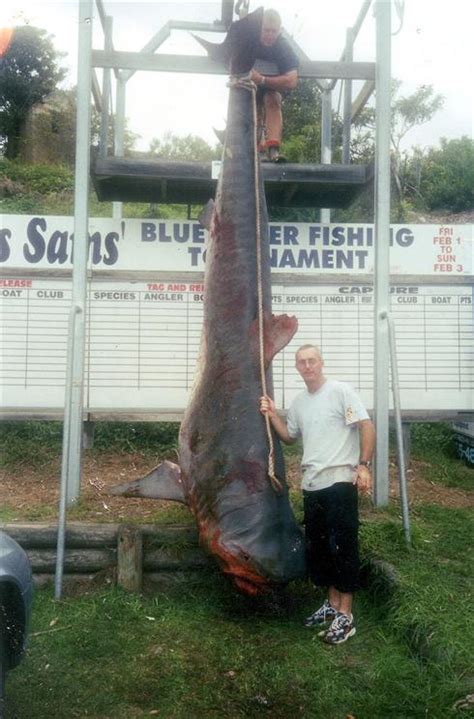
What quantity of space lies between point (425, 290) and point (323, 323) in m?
0.94

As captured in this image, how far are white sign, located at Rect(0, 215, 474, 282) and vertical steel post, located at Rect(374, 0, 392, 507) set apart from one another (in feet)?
3.50

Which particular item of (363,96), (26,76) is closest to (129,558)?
(363,96)

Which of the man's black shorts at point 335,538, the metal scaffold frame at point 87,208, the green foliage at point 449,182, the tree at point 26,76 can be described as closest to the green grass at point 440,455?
the metal scaffold frame at point 87,208

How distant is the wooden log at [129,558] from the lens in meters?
4.42

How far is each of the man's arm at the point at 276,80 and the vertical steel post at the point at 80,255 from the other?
4.24ft

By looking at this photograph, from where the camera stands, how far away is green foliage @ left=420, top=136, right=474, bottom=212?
20578mm

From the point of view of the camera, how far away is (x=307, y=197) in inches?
259

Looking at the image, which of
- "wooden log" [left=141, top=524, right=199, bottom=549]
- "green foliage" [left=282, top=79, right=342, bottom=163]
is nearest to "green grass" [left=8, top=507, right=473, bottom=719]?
"wooden log" [left=141, top=524, right=199, bottom=549]

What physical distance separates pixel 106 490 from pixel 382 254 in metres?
2.56

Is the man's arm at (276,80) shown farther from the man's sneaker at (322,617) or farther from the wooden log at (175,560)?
the man's sneaker at (322,617)

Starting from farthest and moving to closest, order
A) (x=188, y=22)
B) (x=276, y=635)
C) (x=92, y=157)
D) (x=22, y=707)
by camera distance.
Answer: (x=188, y=22), (x=92, y=157), (x=276, y=635), (x=22, y=707)

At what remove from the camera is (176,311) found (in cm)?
629

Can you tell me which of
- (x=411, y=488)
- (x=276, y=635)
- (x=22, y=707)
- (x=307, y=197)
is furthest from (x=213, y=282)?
(x=411, y=488)

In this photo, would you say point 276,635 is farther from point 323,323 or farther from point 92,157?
point 92,157
